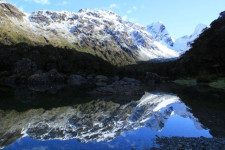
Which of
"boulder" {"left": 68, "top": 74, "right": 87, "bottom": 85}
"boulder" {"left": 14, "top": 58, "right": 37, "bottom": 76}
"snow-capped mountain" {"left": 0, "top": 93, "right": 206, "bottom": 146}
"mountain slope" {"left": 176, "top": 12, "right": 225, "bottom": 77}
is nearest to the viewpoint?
"snow-capped mountain" {"left": 0, "top": 93, "right": 206, "bottom": 146}

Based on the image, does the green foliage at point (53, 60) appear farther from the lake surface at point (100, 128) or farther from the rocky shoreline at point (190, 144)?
the rocky shoreline at point (190, 144)

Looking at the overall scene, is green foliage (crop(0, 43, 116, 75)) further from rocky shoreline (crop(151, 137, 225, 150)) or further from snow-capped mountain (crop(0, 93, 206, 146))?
rocky shoreline (crop(151, 137, 225, 150))

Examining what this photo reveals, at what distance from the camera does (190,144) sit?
508 inches

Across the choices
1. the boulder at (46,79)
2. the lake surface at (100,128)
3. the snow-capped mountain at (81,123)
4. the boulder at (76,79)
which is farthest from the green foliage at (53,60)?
the lake surface at (100,128)

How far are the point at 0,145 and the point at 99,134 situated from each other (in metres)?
7.08

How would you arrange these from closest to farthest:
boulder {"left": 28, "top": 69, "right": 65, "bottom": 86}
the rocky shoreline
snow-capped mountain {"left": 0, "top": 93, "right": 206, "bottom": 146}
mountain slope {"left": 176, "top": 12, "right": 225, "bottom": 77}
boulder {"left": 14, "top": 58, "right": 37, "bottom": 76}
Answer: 1. the rocky shoreline
2. snow-capped mountain {"left": 0, "top": 93, "right": 206, "bottom": 146}
3. boulder {"left": 28, "top": 69, "right": 65, "bottom": 86}
4. mountain slope {"left": 176, "top": 12, "right": 225, "bottom": 77}
5. boulder {"left": 14, "top": 58, "right": 37, "bottom": 76}

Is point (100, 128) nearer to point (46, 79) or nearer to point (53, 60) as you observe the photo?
point (46, 79)

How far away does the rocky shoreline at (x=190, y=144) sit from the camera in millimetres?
12297

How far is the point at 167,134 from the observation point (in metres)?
16.4

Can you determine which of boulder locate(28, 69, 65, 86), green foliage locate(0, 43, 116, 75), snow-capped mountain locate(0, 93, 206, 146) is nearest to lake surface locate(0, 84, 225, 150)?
snow-capped mountain locate(0, 93, 206, 146)

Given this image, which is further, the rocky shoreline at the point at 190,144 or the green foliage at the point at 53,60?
the green foliage at the point at 53,60

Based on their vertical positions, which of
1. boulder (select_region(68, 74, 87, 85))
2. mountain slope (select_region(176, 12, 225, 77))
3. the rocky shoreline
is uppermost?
mountain slope (select_region(176, 12, 225, 77))

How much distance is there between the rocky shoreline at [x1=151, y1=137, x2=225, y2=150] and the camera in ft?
40.3

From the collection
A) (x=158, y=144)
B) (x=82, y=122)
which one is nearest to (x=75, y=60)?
(x=82, y=122)
